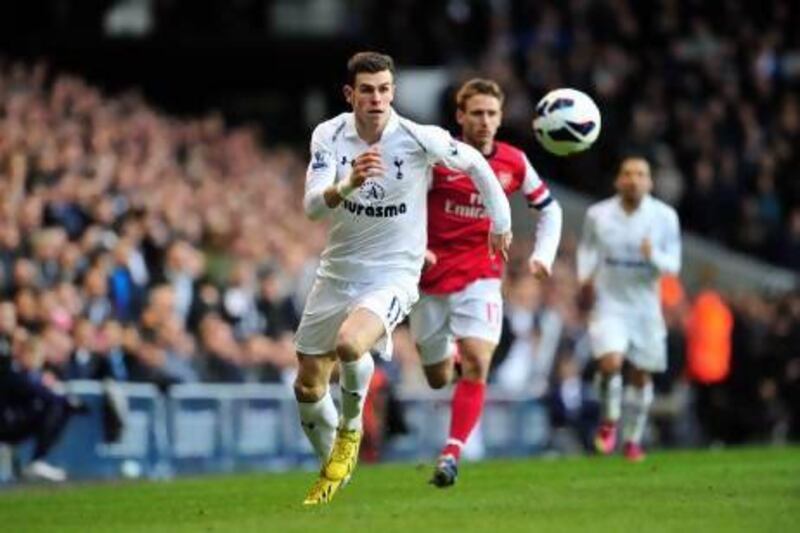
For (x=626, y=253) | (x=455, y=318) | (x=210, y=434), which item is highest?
(x=626, y=253)

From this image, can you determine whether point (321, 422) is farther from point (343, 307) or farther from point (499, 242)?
point (499, 242)

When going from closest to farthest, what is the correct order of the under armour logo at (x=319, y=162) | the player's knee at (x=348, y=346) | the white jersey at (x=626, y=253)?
1. the player's knee at (x=348, y=346)
2. the under armour logo at (x=319, y=162)
3. the white jersey at (x=626, y=253)

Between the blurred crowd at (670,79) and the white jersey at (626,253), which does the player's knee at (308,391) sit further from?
the blurred crowd at (670,79)

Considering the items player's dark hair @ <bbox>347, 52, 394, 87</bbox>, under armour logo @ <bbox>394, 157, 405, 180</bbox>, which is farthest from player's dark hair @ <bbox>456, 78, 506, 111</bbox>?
player's dark hair @ <bbox>347, 52, 394, 87</bbox>

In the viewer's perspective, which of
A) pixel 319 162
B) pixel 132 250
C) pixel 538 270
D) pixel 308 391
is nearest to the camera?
pixel 319 162

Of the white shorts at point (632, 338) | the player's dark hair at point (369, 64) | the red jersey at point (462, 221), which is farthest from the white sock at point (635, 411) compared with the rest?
the player's dark hair at point (369, 64)

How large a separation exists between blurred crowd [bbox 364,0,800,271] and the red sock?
55.9ft

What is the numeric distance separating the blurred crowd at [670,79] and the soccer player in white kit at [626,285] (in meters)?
11.9

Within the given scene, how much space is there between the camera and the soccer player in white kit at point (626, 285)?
2133 cm

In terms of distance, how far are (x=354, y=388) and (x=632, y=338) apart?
7123 mm

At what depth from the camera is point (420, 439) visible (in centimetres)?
2692

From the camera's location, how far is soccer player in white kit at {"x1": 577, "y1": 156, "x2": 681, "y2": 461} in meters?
21.3

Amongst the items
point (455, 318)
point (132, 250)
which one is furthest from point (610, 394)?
point (132, 250)

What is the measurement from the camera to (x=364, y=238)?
590 inches
